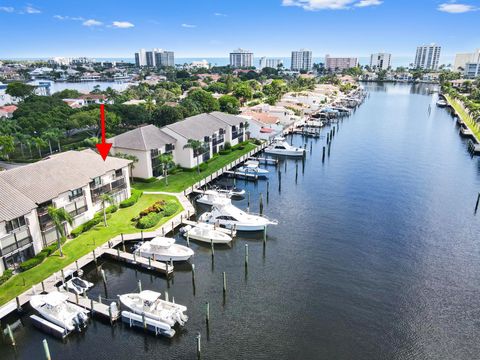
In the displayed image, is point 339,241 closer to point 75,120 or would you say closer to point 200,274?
point 200,274

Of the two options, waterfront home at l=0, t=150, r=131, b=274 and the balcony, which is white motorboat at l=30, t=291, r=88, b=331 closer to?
the balcony

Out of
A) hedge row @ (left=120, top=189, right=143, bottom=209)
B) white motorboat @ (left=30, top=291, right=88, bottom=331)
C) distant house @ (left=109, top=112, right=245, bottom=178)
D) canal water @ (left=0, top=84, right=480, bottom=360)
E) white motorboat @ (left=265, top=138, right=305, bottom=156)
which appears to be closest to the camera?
canal water @ (left=0, top=84, right=480, bottom=360)

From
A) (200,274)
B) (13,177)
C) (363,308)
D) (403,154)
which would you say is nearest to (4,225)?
(13,177)

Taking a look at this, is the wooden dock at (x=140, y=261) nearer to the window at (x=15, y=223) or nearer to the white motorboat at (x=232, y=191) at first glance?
the window at (x=15, y=223)

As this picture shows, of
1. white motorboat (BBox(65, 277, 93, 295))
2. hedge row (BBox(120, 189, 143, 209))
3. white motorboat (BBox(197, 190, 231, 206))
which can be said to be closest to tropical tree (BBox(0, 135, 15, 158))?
hedge row (BBox(120, 189, 143, 209))

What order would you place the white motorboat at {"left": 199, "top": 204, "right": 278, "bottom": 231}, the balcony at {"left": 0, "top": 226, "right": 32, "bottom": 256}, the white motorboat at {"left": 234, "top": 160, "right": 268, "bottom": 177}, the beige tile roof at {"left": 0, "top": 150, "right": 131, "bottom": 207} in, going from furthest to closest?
the white motorboat at {"left": 234, "top": 160, "right": 268, "bottom": 177}, the white motorboat at {"left": 199, "top": 204, "right": 278, "bottom": 231}, the beige tile roof at {"left": 0, "top": 150, "right": 131, "bottom": 207}, the balcony at {"left": 0, "top": 226, "right": 32, "bottom": 256}
